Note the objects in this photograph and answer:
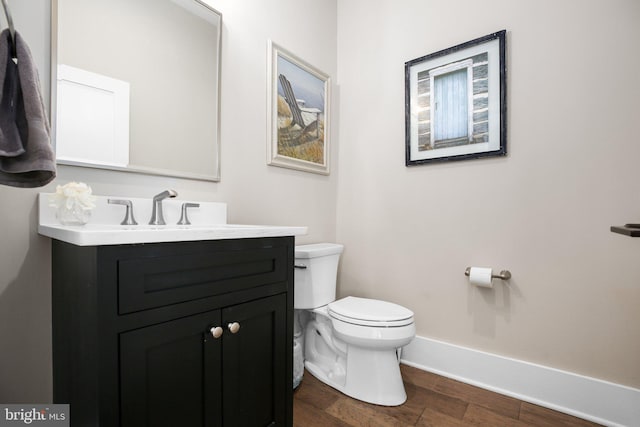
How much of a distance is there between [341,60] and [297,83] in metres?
0.54

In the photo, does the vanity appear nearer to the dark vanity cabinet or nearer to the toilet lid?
the dark vanity cabinet

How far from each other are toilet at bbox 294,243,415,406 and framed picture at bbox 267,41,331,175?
603 mm

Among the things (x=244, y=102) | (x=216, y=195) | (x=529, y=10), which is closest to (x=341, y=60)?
(x=244, y=102)

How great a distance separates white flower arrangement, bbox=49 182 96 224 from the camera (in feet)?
3.21

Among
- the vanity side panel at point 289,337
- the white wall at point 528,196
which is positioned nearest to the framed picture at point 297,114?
the white wall at point 528,196

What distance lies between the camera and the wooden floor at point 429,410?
1381 millimetres

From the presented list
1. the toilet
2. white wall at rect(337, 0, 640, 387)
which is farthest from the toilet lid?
white wall at rect(337, 0, 640, 387)

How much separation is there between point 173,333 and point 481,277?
1466 millimetres

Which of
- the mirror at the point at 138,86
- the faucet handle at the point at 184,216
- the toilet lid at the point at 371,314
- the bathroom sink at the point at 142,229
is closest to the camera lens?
the bathroom sink at the point at 142,229

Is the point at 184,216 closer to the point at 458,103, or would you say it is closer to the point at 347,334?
the point at 347,334

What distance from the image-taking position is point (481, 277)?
1.61 meters

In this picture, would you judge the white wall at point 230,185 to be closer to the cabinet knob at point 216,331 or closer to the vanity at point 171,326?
the vanity at point 171,326

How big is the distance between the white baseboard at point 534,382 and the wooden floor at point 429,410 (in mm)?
50

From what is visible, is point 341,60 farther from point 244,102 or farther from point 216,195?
point 216,195
